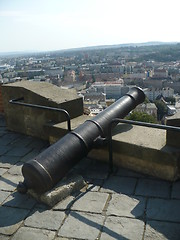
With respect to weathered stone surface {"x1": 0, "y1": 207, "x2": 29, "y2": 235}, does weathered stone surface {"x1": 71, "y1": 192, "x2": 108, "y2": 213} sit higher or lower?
higher

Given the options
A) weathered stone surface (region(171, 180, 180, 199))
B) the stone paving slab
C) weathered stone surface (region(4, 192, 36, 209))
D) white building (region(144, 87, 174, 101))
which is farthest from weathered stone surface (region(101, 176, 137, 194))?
white building (region(144, 87, 174, 101))

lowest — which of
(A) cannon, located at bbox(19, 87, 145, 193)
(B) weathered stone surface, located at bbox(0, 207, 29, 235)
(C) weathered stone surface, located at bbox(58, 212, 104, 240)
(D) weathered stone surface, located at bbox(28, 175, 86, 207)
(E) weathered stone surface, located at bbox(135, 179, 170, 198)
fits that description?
(B) weathered stone surface, located at bbox(0, 207, 29, 235)

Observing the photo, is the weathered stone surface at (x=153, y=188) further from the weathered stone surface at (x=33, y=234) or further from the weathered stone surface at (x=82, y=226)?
the weathered stone surface at (x=33, y=234)

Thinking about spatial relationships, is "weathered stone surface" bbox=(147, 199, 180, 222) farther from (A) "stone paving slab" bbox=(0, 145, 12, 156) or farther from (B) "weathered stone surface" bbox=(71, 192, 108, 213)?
(A) "stone paving slab" bbox=(0, 145, 12, 156)

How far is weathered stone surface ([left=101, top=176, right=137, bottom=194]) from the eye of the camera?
265cm

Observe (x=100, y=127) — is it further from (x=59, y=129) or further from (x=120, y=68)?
(x=120, y=68)

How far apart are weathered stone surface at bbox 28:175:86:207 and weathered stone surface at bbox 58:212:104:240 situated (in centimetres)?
23

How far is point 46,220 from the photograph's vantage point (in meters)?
2.26

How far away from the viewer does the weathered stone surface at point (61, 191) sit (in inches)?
96.0

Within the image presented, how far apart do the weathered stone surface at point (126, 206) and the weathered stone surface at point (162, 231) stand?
16 cm

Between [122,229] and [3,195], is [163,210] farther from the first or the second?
[3,195]

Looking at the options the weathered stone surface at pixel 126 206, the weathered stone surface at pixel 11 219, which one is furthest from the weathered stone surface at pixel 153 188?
the weathered stone surface at pixel 11 219

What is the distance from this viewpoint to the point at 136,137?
3.03 m

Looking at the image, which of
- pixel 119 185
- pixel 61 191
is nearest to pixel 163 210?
pixel 119 185
